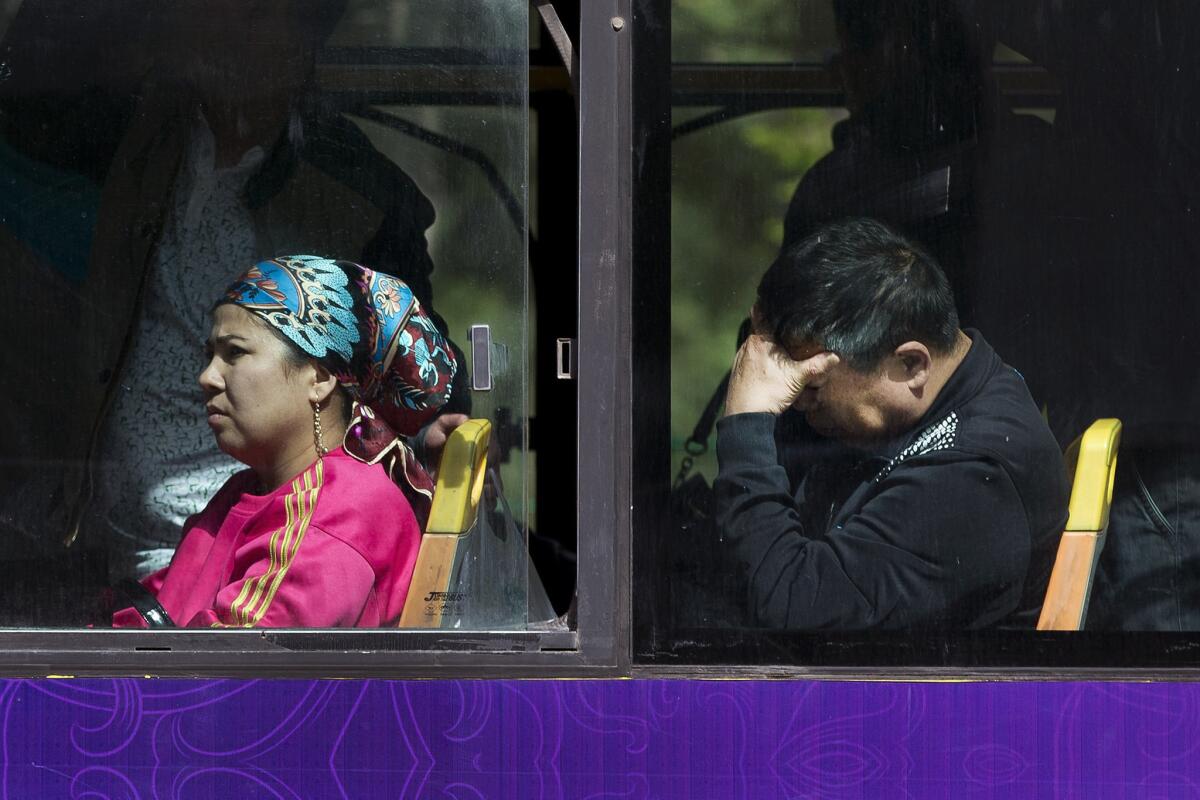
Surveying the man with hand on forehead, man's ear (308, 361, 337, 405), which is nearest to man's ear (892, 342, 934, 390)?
the man with hand on forehead

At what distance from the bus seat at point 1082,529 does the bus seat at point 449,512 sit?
897 millimetres

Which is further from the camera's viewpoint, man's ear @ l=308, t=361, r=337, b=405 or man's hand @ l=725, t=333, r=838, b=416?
man's ear @ l=308, t=361, r=337, b=405

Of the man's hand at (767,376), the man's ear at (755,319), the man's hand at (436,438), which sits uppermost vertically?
the man's ear at (755,319)

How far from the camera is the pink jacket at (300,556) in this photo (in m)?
2.32

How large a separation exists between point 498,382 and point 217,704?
2.14 ft

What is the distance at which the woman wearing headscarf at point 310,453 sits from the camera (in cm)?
233

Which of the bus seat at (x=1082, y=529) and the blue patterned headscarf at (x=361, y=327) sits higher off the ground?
the blue patterned headscarf at (x=361, y=327)

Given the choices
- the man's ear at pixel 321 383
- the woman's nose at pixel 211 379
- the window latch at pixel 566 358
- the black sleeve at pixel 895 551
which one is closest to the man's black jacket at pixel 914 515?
A: the black sleeve at pixel 895 551

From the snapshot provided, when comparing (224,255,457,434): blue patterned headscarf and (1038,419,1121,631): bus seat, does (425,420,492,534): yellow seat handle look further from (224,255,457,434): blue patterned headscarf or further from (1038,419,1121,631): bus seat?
(1038,419,1121,631): bus seat

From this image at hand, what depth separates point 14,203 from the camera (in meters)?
2.41

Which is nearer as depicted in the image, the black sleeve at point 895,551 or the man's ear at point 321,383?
the black sleeve at point 895,551

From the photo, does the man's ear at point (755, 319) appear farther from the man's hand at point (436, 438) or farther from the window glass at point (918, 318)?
the man's hand at point (436, 438)

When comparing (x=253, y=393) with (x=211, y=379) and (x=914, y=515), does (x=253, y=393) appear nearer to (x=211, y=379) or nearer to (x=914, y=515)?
(x=211, y=379)

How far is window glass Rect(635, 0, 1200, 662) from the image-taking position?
2230 millimetres
